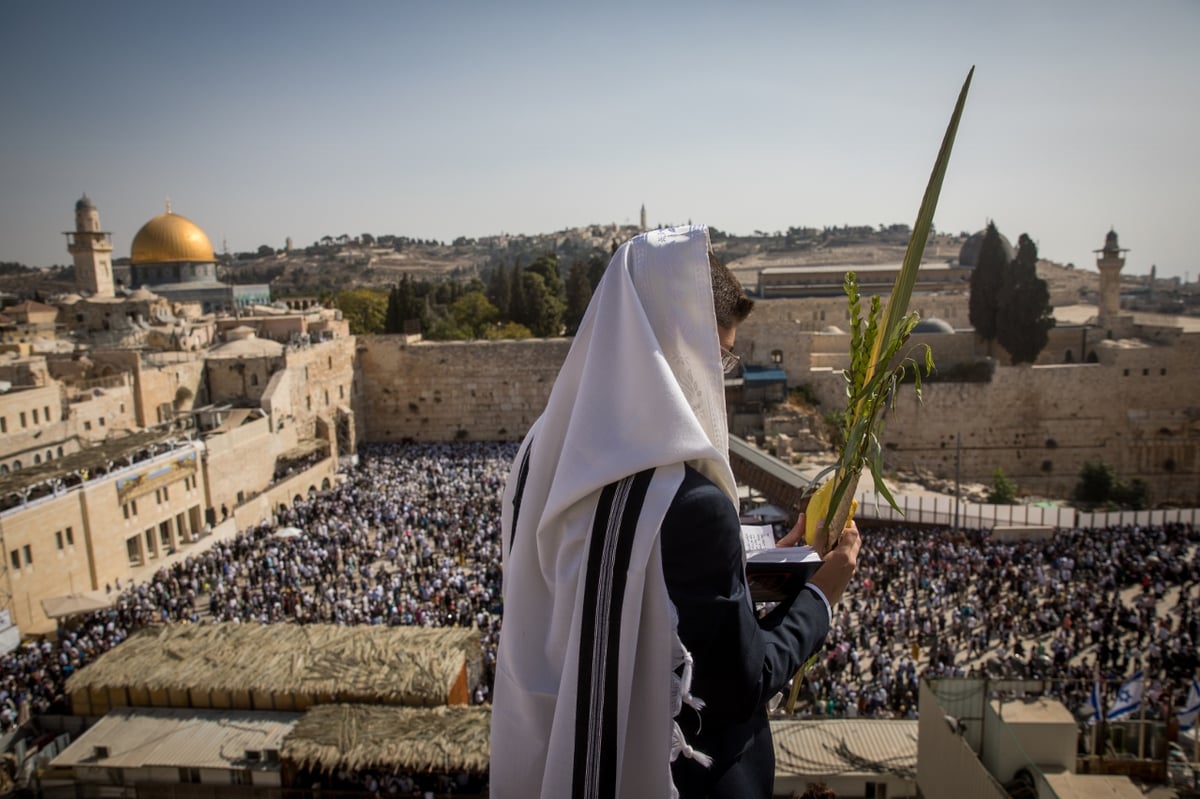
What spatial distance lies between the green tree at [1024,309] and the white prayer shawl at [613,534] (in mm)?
25123

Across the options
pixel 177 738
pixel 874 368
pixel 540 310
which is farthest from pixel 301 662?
pixel 540 310

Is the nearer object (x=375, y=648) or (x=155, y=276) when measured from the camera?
(x=375, y=648)

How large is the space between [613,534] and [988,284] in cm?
2614

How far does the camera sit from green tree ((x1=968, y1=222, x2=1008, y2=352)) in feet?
79.3

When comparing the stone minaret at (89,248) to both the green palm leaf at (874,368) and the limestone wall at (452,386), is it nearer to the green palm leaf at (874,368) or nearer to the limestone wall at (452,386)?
the limestone wall at (452,386)

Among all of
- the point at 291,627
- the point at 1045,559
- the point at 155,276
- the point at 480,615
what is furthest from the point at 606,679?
the point at 155,276

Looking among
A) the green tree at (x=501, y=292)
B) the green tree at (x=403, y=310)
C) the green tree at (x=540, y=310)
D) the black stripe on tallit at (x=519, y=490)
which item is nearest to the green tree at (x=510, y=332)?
the green tree at (x=540, y=310)

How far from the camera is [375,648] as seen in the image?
8508mm

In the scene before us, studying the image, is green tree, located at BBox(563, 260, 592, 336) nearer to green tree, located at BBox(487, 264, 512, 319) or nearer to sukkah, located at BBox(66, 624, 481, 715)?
green tree, located at BBox(487, 264, 512, 319)

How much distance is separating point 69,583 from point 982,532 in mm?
15602

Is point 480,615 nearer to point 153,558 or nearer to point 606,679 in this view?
point 153,558

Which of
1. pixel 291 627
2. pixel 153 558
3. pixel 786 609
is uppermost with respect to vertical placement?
pixel 786 609

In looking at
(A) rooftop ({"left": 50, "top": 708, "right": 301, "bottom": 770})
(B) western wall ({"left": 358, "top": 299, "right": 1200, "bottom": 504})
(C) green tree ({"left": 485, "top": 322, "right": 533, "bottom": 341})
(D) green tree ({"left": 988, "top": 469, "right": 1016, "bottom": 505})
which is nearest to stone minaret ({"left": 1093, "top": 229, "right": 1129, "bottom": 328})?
(B) western wall ({"left": 358, "top": 299, "right": 1200, "bottom": 504})

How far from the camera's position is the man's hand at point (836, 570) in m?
1.64
